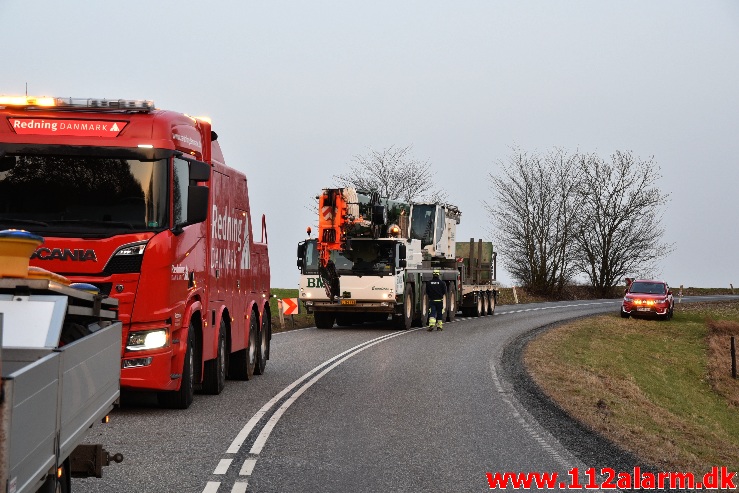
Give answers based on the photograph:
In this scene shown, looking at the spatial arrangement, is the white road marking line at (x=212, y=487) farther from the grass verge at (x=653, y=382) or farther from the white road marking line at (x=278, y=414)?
the grass verge at (x=653, y=382)

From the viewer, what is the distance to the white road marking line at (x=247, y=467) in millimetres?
8391

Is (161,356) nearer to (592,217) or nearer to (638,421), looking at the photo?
(638,421)

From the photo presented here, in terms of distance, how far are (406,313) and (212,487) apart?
22.8 m

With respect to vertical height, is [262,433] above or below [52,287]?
below

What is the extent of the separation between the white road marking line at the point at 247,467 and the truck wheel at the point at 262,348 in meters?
7.82

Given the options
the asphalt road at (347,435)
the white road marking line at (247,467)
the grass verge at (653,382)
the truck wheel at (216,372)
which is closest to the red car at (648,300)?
the grass verge at (653,382)

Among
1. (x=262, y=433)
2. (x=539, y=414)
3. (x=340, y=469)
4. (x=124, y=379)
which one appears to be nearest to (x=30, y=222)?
(x=124, y=379)

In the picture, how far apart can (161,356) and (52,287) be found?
5.22m

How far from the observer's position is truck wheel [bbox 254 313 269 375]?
16828 mm

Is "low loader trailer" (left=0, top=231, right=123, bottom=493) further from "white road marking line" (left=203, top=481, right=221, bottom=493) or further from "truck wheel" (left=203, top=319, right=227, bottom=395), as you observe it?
"truck wheel" (left=203, top=319, right=227, bottom=395)

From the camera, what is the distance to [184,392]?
1222 centimetres

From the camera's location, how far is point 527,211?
222 ft

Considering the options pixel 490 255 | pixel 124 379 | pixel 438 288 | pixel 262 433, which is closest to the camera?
pixel 262 433

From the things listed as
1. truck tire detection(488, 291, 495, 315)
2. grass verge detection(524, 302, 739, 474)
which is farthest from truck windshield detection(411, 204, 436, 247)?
truck tire detection(488, 291, 495, 315)
